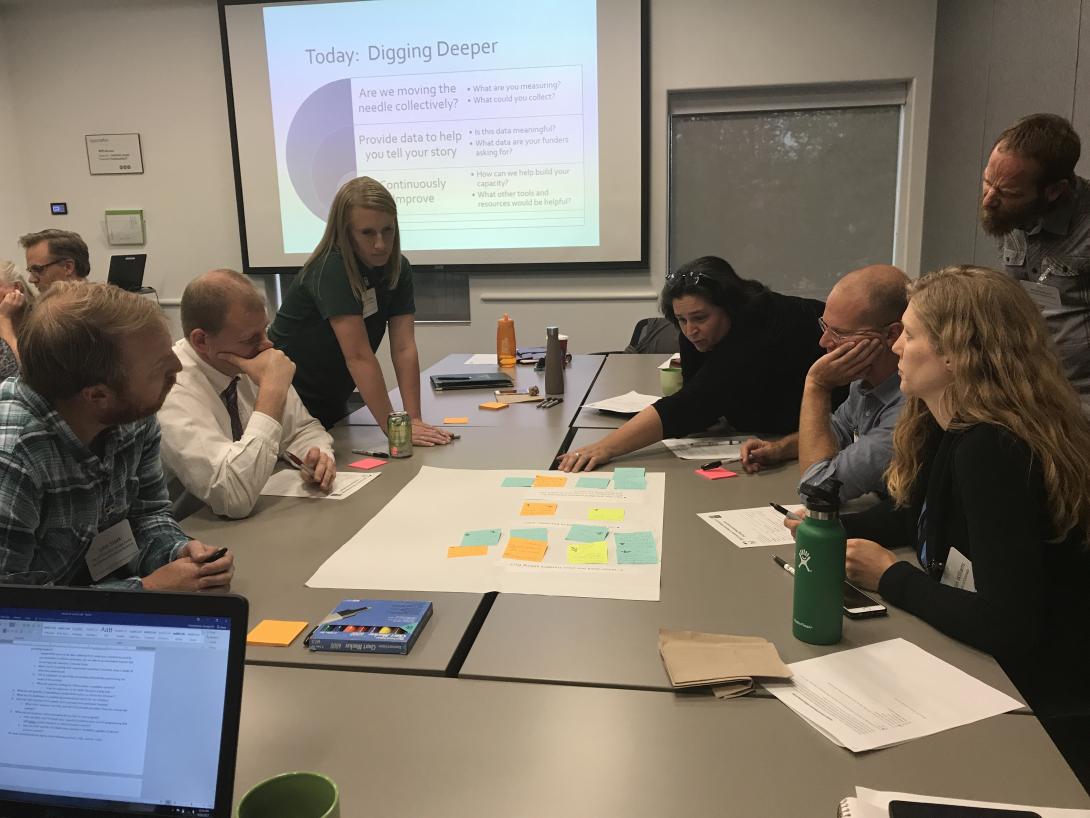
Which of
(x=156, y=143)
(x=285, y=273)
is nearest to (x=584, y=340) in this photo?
(x=285, y=273)

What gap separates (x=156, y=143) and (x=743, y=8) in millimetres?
3764

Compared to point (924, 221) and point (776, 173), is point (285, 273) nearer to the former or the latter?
point (776, 173)

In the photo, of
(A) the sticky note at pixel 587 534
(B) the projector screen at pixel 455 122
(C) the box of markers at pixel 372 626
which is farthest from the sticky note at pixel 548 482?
(B) the projector screen at pixel 455 122

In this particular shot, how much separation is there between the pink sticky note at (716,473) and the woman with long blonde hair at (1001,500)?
23.9 inches

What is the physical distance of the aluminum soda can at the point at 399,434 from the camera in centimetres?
215

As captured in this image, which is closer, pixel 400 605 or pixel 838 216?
pixel 400 605

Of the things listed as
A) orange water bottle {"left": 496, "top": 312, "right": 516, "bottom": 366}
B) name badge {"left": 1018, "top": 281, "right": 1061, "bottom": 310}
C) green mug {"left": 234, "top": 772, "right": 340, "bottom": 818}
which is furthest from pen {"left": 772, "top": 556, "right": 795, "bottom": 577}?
orange water bottle {"left": 496, "top": 312, "right": 516, "bottom": 366}

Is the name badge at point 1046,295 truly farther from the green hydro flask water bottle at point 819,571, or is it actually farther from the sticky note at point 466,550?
the sticky note at point 466,550

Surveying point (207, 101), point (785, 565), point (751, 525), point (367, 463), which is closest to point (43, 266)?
point (367, 463)

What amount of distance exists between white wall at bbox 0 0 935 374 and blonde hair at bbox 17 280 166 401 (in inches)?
152

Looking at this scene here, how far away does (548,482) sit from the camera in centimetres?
189

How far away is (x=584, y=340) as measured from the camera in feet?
16.4

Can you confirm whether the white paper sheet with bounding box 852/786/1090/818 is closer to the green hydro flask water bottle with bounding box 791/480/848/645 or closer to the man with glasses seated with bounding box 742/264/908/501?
the green hydro flask water bottle with bounding box 791/480/848/645

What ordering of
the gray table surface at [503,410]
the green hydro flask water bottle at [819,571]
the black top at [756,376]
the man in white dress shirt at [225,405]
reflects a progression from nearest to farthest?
the green hydro flask water bottle at [819,571]
the man in white dress shirt at [225,405]
the black top at [756,376]
the gray table surface at [503,410]
